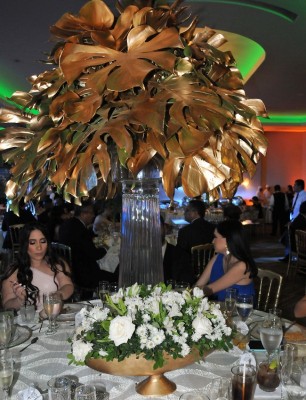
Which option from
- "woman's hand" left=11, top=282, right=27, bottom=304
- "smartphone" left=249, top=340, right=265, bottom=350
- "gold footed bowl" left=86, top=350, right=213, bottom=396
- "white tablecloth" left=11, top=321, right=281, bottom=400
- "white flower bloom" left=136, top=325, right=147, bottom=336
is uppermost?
"white flower bloom" left=136, top=325, right=147, bottom=336

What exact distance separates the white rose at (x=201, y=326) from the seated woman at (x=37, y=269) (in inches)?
64.0

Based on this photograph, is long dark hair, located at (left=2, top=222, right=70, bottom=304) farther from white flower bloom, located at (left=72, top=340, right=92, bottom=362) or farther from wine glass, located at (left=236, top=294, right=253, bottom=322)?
white flower bloom, located at (left=72, top=340, right=92, bottom=362)

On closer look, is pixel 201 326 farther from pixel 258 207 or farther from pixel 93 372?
pixel 258 207

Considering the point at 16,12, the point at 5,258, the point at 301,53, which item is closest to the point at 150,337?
the point at 5,258

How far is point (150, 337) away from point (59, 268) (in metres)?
1.82

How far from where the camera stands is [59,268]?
9.86ft

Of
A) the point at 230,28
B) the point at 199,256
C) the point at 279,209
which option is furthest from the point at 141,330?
the point at 279,209

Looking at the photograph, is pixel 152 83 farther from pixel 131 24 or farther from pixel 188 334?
pixel 188 334

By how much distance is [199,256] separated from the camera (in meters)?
4.59

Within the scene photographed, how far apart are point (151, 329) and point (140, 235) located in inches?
22.0

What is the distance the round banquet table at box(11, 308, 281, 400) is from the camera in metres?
1.50

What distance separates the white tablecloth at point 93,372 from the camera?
4.91 ft

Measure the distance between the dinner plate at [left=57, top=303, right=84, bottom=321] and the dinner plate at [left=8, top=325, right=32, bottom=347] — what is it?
20 centimetres

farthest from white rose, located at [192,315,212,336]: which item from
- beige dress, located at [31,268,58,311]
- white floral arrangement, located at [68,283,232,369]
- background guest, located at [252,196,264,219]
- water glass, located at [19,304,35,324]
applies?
background guest, located at [252,196,264,219]
